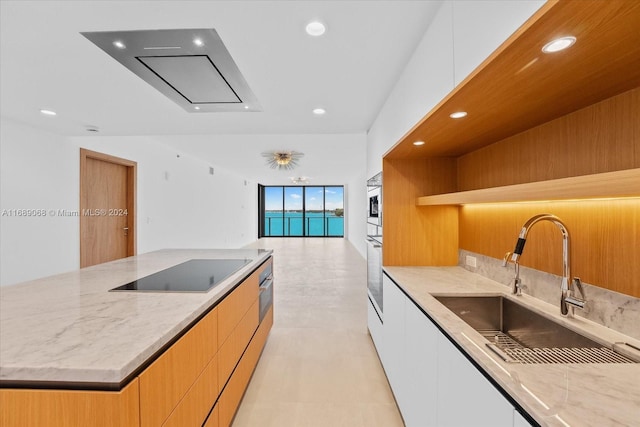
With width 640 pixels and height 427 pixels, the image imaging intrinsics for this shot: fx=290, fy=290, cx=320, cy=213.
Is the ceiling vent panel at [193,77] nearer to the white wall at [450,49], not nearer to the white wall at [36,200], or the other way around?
the white wall at [450,49]

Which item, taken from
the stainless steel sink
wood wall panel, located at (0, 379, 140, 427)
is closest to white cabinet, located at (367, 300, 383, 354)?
the stainless steel sink

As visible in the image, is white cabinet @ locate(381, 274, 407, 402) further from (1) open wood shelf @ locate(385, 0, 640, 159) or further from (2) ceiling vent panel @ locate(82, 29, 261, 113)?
(2) ceiling vent panel @ locate(82, 29, 261, 113)

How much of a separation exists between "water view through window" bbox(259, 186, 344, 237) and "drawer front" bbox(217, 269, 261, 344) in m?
11.2

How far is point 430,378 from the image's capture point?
1347 millimetres

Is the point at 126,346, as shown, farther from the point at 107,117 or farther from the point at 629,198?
the point at 107,117

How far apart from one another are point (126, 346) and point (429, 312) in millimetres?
1220

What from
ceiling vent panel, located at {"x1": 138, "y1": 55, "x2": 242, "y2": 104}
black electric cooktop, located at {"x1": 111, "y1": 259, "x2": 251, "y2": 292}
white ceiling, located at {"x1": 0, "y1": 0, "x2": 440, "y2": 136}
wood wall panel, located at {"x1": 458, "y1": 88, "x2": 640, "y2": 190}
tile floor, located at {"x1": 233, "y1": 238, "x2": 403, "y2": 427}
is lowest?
tile floor, located at {"x1": 233, "y1": 238, "x2": 403, "y2": 427}

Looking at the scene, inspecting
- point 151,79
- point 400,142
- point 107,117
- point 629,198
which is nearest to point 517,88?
point 629,198

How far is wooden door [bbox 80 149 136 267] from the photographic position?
3.83 meters

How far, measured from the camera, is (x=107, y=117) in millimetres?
2916

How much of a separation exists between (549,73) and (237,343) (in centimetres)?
210

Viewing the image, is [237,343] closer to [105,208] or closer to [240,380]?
[240,380]

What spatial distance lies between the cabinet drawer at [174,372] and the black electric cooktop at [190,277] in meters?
0.28

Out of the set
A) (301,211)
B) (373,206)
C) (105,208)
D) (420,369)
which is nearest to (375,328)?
(373,206)
